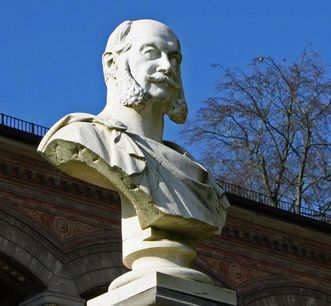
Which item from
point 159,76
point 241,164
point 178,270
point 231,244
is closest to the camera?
point 178,270

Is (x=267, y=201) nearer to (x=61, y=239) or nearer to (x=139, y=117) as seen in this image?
(x=61, y=239)

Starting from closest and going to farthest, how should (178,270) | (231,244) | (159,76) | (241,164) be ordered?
(178,270), (159,76), (231,244), (241,164)

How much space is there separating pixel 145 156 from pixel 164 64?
1.78 feet

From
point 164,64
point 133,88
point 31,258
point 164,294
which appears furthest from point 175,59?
point 31,258

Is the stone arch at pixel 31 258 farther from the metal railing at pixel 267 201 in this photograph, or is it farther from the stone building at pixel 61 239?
the metal railing at pixel 267 201

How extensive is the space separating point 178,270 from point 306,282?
19.1 meters

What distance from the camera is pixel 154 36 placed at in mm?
7008

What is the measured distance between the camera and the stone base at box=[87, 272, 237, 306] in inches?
245

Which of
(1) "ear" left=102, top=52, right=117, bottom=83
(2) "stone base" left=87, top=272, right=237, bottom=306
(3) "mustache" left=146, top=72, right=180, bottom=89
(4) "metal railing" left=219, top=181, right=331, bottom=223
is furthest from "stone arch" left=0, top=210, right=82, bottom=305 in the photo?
(2) "stone base" left=87, top=272, right=237, bottom=306

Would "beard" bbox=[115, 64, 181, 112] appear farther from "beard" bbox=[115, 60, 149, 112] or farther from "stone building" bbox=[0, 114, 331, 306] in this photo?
"stone building" bbox=[0, 114, 331, 306]

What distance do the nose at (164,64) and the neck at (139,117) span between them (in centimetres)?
18

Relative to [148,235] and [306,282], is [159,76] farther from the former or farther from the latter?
[306,282]

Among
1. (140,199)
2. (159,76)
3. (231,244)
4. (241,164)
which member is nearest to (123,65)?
(159,76)

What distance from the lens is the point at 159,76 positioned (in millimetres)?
6902
